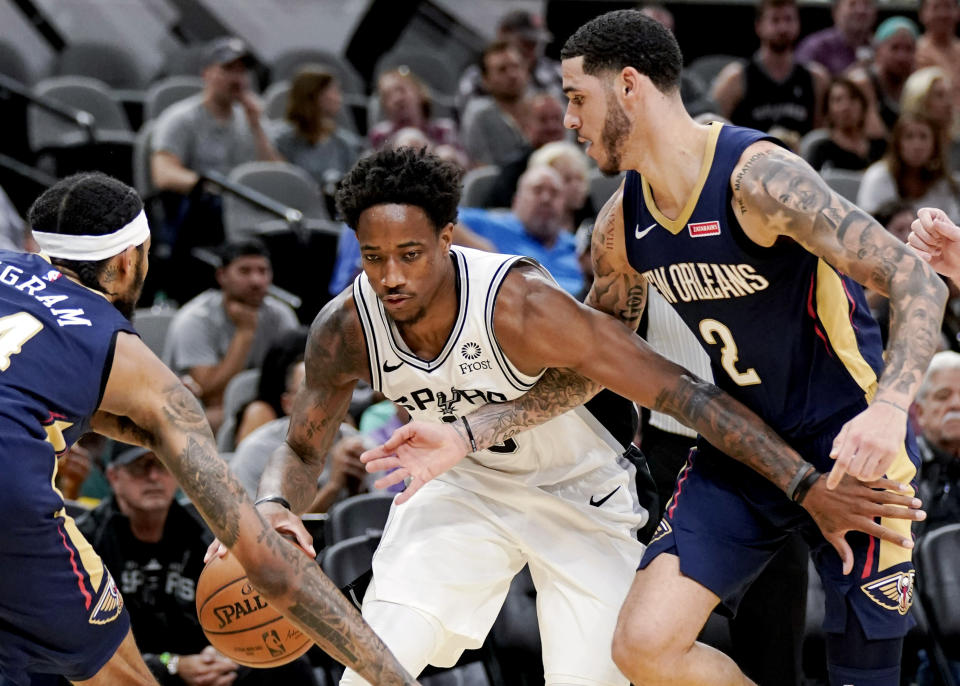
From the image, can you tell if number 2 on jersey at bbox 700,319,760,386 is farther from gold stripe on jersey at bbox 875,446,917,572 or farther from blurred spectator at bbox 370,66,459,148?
blurred spectator at bbox 370,66,459,148

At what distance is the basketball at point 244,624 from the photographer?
3.99 metres

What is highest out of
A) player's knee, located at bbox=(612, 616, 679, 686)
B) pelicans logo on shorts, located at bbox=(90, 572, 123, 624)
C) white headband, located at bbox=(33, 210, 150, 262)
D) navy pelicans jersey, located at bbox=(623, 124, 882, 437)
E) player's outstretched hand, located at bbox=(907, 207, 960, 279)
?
player's outstretched hand, located at bbox=(907, 207, 960, 279)

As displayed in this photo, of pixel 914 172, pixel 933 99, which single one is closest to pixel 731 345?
pixel 914 172

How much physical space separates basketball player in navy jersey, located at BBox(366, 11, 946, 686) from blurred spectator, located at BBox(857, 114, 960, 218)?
464 centimetres

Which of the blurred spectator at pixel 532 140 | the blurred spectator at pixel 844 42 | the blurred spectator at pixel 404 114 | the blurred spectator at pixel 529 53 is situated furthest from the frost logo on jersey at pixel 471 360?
the blurred spectator at pixel 844 42

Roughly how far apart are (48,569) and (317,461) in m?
0.98

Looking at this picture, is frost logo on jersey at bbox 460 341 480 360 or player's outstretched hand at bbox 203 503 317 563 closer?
player's outstretched hand at bbox 203 503 317 563

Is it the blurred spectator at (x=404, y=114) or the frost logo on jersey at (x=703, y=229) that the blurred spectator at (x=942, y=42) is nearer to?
the blurred spectator at (x=404, y=114)

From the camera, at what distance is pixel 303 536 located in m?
3.84

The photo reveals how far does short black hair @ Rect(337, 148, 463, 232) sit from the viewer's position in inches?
157

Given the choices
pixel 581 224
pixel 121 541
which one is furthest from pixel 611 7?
pixel 121 541

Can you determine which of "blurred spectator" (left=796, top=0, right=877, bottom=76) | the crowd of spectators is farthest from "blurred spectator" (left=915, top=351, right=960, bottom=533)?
"blurred spectator" (left=796, top=0, right=877, bottom=76)

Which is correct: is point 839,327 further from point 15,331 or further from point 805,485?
point 15,331

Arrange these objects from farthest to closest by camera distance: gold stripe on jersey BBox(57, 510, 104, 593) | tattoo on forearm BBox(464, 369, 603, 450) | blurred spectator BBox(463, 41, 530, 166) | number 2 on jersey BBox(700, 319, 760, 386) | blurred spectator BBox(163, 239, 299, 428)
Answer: blurred spectator BBox(463, 41, 530, 166)
blurred spectator BBox(163, 239, 299, 428)
tattoo on forearm BBox(464, 369, 603, 450)
number 2 on jersey BBox(700, 319, 760, 386)
gold stripe on jersey BBox(57, 510, 104, 593)
